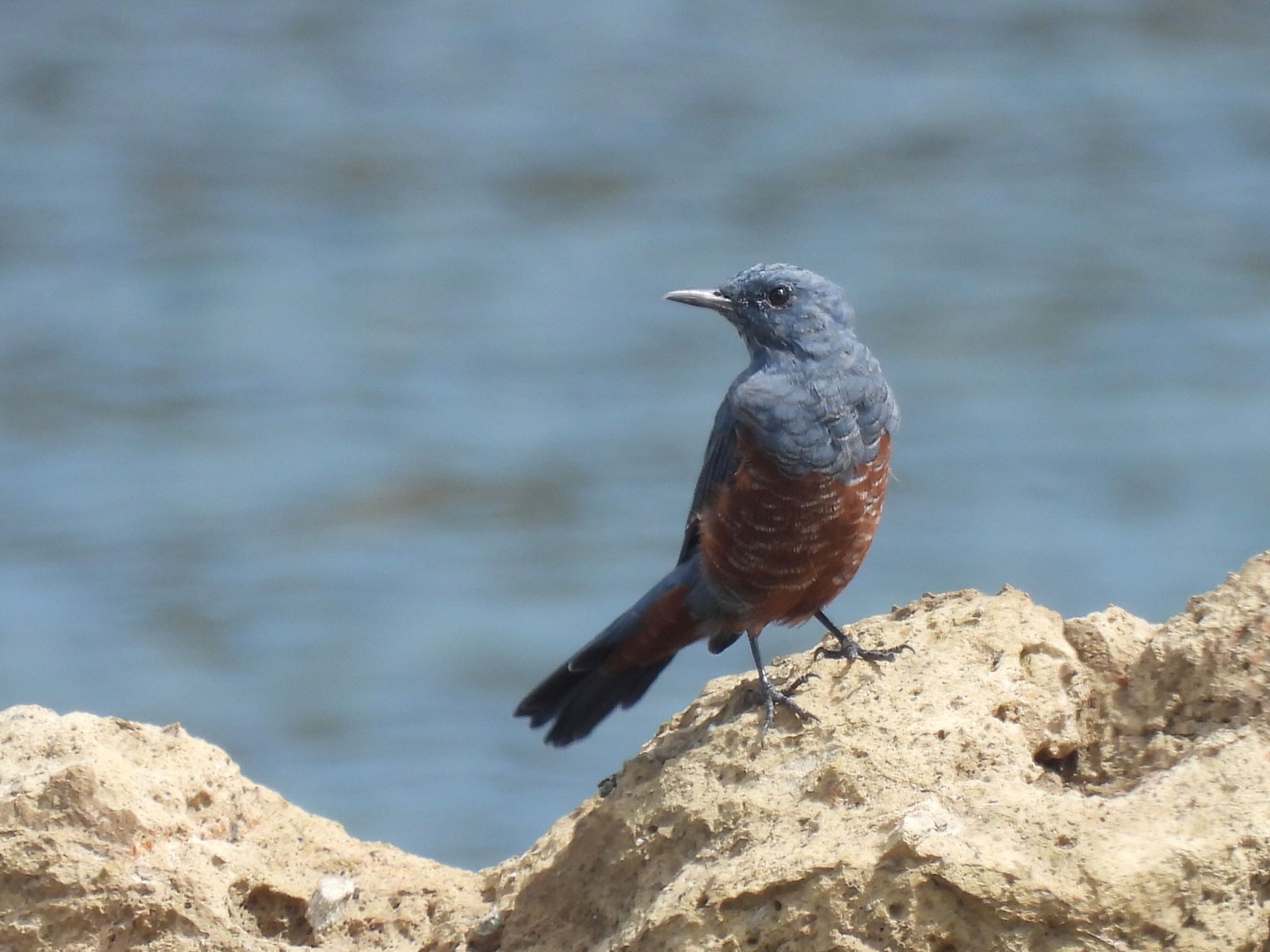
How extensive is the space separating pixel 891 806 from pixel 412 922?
1531 mm

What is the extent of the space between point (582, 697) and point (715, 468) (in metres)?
0.97

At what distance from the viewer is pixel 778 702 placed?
443 cm

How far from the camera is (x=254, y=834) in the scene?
4754 millimetres

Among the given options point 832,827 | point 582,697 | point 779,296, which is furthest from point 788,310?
point 832,827

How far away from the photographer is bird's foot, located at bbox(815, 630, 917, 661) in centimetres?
456

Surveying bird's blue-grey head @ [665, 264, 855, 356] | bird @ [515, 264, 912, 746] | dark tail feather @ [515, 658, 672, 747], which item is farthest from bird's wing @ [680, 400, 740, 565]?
dark tail feather @ [515, 658, 672, 747]

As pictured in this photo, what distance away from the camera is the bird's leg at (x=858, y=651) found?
4559 mm

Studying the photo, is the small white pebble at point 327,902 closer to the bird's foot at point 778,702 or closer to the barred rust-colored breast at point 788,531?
the bird's foot at point 778,702

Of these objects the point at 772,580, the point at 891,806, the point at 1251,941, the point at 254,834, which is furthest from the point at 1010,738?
the point at 254,834

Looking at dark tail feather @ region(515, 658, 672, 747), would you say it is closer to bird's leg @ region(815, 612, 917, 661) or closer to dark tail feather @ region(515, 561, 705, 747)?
dark tail feather @ region(515, 561, 705, 747)

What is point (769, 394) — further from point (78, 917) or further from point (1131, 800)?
Answer: point (78, 917)

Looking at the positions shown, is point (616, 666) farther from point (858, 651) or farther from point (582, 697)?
point (858, 651)

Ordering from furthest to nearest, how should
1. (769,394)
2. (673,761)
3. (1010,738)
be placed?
1. (769,394)
2. (673,761)
3. (1010,738)

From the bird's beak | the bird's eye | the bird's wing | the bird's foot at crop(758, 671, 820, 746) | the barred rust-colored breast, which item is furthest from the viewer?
the bird's beak
